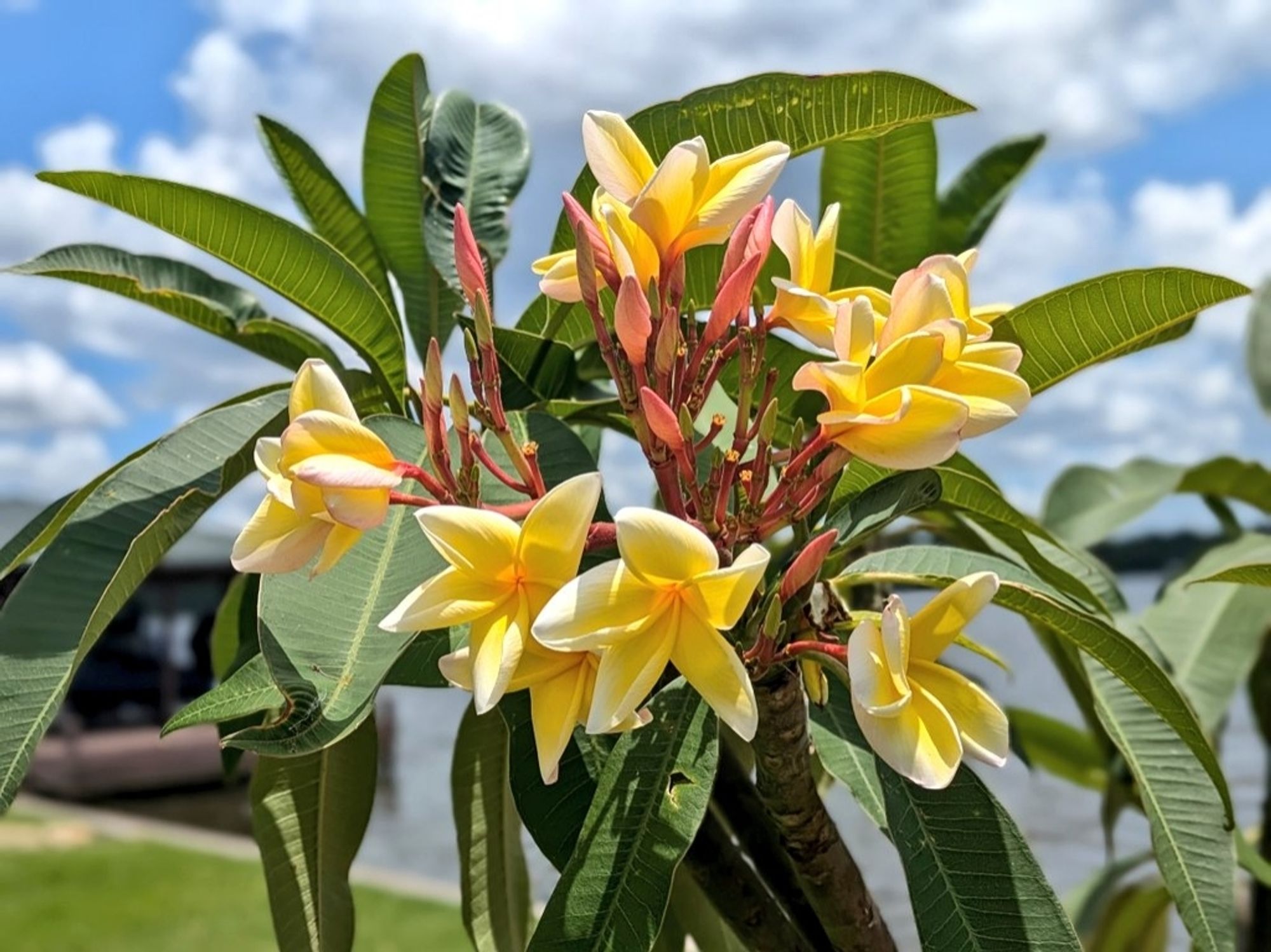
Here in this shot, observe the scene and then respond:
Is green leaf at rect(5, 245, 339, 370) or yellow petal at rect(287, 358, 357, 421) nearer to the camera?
yellow petal at rect(287, 358, 357, 421)

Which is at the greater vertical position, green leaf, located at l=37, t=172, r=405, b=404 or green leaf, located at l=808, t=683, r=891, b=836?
green leaf, located at l=37, t=172, r=405, b=404

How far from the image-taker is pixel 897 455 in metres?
0.47

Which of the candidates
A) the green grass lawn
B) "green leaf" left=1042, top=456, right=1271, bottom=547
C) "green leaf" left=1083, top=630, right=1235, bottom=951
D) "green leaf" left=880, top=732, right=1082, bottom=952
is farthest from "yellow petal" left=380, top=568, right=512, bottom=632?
the green grass lawn

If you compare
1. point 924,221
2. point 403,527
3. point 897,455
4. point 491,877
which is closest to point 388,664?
point 403,527

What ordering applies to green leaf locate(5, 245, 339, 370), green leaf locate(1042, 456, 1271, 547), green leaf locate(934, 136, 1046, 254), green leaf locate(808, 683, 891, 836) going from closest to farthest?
1. green leaf locate(808, 683, 891, 836)
2. green leaf locate(5, 245, 339, 370)
3. green leaf locate(934, 136, 1046, 254)
4. green leaf locate(1042, 456, 1271, 547)

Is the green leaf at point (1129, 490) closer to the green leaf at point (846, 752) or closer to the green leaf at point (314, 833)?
the green leaf at point (846, 752)

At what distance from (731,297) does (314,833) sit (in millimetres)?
403

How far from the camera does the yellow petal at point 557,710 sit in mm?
451

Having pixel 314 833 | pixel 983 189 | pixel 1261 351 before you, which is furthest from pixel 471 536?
pixel 1261 351

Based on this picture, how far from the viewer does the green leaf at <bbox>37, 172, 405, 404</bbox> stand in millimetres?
646

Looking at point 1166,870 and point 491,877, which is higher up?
point 1166,870

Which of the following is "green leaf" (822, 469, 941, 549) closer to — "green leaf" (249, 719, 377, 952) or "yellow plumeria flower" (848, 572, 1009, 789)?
"yellow plumeria flower" (848, 572, 1009, 789)

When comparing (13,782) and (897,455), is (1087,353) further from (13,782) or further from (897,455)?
(13,782)

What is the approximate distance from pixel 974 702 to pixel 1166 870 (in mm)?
220
